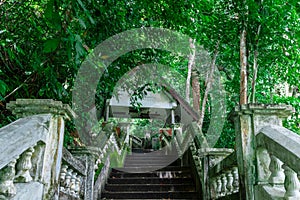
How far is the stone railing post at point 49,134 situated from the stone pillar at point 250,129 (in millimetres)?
1694

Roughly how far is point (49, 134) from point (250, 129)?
1897 millimetres

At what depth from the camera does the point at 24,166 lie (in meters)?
2.14

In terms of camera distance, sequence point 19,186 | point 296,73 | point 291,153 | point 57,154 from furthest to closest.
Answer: point 296,73
point 57,154
point 19,186
point 291,153

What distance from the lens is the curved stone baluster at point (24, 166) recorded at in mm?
2145

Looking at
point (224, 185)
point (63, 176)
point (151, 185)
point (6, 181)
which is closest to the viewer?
point (6, 181)

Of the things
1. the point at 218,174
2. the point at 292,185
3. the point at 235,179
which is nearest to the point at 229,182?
the point at 235,179

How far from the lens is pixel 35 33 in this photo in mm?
3436

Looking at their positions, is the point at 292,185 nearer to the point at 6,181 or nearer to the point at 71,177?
the point at 6,181

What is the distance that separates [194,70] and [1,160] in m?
10.6

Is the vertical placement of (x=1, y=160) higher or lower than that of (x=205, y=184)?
higher

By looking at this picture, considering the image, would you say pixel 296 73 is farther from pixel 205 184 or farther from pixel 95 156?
pixel 95 156

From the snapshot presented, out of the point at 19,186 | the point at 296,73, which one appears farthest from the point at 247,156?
the point at 296,73

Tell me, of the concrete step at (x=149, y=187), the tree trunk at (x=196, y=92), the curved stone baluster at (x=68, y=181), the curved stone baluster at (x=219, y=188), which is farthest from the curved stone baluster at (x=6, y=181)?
the tree trunk at (x=196, y=92)

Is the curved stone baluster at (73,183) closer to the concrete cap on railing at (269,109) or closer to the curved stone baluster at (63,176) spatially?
the curved stone baluster at (63,176)
